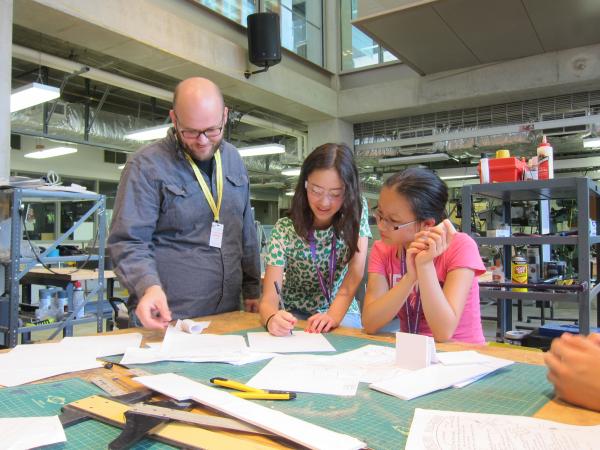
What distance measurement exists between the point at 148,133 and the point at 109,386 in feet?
18.2

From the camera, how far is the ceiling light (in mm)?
4035

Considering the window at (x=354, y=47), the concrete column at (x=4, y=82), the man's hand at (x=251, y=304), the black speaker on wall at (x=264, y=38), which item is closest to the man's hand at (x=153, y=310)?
the man's hand at (x=251, y=304)

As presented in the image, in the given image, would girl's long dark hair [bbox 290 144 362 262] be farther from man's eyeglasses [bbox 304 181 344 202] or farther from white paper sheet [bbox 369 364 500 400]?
white paper sheet [bbox 369 364 500 400]

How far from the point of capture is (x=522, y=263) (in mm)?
2402

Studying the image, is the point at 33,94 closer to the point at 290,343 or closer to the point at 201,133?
the point at 201,133

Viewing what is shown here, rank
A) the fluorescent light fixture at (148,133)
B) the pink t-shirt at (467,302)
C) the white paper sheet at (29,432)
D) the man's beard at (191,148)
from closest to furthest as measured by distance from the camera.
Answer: the white paper sheet at (29,432), the pink t-shirt at (467,302), the man's beard at (191,148), the fluorescent light fixture at (148,133)

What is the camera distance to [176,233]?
1.51m

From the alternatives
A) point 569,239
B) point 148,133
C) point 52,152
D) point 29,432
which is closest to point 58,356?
point 29,432

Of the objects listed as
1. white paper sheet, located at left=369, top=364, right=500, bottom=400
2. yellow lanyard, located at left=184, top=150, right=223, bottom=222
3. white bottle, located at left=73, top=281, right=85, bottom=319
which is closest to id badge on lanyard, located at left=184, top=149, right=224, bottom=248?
yellow lanyard, located at left=184, top=150, right=223, bottom=222

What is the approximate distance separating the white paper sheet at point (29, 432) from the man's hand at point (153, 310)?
474mm

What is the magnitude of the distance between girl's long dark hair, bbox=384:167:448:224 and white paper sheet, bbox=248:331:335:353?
1.52 feet

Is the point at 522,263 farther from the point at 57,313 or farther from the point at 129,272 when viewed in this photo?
the point at 57,313

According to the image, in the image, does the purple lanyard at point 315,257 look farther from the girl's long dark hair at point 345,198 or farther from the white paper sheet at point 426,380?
the white paper sheet at point 426,380

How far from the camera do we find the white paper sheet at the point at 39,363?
0.91 meters
